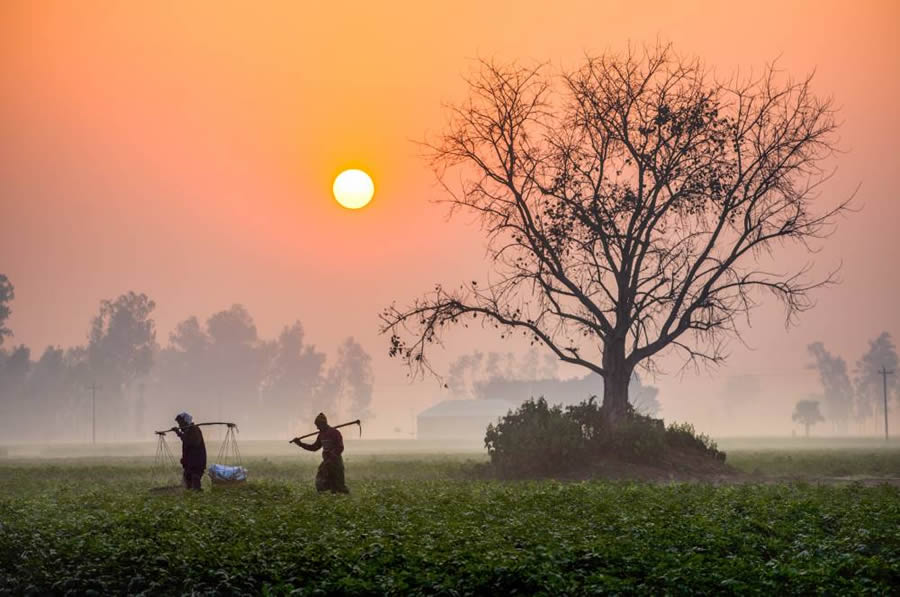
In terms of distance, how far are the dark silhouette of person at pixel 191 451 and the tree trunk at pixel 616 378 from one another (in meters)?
21.6

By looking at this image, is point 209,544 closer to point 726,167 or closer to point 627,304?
point 627,304

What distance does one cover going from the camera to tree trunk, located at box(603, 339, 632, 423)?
47.8 meters

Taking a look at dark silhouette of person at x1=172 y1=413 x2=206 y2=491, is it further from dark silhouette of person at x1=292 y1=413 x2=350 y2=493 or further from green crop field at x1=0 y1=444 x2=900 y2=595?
green crop field at x1=0 y1=444 x2=900 y2=595

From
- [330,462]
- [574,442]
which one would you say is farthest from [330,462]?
[574,442]

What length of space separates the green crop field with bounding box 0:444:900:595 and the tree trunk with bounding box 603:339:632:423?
1940cm

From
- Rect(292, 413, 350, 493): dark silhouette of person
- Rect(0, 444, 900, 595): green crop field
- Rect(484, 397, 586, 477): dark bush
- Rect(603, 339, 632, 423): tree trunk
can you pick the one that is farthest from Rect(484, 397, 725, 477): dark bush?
Rect(0, 444, 900, 595): green crop field

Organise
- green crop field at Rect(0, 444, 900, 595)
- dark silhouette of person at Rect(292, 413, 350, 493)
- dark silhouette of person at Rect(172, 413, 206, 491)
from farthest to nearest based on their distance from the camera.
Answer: dark silhouette of person at Rect(172, 413, 206, 491) < dark silhouette of person at Rect(292, 413, 350, 493) < green crop field at Rect(0, 444, 900, 595)

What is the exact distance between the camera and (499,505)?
84.5ft

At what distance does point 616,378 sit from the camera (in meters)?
47.9

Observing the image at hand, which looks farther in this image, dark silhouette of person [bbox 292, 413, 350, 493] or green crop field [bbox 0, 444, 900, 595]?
dark silhouette of person [bbox 292, 413, 350, 493]

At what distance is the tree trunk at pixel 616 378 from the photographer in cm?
4784

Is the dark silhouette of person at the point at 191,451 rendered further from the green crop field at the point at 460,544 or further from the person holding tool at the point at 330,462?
the green crop field at the point at 460,544

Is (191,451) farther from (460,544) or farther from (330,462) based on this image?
(460,544)

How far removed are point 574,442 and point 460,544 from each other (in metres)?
24.9
